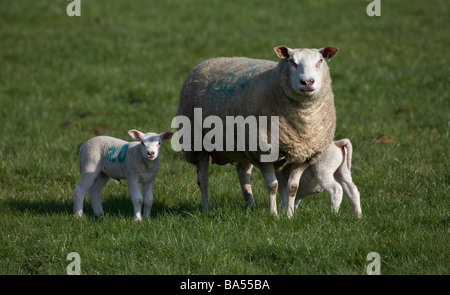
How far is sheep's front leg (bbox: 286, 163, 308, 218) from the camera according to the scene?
20.6 ft

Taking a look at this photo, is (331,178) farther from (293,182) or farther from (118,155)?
(118,155)

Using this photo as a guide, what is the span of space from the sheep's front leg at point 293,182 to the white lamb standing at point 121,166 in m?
→ 1.27

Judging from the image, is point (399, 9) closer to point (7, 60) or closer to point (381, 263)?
point (7, 60)

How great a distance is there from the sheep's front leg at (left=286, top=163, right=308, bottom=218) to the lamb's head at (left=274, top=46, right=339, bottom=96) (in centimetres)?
86

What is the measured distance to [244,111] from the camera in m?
6.18

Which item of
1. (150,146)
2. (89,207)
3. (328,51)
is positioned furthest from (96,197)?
(328,51)

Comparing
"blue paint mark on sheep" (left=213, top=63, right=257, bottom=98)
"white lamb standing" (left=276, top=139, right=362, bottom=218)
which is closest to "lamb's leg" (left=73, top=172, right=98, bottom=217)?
"blue paint mark on sheep" (left=213, top=63, right=257, bottom=98)

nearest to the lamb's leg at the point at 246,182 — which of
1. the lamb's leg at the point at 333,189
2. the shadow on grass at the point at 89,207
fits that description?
the shadow on grass at the point at 89,207

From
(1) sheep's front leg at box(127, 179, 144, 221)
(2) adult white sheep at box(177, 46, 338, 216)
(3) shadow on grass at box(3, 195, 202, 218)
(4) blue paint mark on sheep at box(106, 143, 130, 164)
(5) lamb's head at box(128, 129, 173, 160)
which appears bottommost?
(3) shadow on grass at box(3, 195, 202, 218)

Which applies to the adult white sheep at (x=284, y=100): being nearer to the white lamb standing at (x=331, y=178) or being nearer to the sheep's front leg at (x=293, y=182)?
the sheep's front leg at (x=293, y=182)

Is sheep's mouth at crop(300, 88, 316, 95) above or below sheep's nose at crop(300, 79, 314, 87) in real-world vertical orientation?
below

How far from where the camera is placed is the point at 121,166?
6539 mm

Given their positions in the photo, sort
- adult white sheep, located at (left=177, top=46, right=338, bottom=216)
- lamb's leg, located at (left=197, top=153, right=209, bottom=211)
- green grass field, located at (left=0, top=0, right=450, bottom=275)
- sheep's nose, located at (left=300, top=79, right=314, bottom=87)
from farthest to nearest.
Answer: lamb's leg, located at (left=197, top=153, right=209, bottom=211) < adult white sheep, located at (left=177, top=46, right=338, bottom=216) < sheep's nose, located at (left=300, top=79, right=314, bottom=87) < green grass field, located at (left=0, top=0, right=450, bottom=275)

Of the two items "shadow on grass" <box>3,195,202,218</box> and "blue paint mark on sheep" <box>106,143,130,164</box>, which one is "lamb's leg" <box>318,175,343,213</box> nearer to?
"shadow on grass" <box>3,195,202,218</box>
